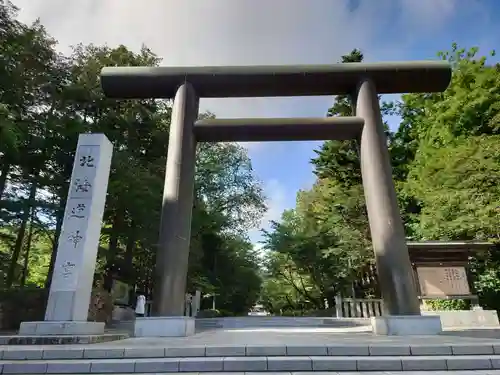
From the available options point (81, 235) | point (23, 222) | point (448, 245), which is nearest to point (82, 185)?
point (81, 235)

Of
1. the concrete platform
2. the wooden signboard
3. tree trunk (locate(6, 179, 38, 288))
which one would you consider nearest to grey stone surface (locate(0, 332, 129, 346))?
the concrete platform

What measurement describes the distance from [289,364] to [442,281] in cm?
1021

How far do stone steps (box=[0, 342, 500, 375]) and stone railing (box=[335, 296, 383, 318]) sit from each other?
31.8ft

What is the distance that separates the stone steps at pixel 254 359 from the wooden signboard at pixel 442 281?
26.9ft

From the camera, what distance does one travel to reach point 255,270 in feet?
81.1

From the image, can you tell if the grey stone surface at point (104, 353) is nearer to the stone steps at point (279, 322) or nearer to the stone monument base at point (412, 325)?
the stone monument base at point (412, 325)

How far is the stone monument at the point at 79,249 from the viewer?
5.58 m

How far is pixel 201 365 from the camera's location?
345 cm

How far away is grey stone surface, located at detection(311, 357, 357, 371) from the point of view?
3459 mm

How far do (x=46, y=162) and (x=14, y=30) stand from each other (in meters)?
5.05

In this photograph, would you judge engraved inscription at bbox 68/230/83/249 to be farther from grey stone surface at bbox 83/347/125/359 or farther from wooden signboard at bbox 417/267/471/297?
wooden signboard at bbox 417/267/471/297

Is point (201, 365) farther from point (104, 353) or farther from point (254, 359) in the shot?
point (104, 353)

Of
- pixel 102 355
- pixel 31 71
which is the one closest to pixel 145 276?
pixel 31 71

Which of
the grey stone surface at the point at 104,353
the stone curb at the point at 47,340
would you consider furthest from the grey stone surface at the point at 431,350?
the stone curb at the point at 47,340
